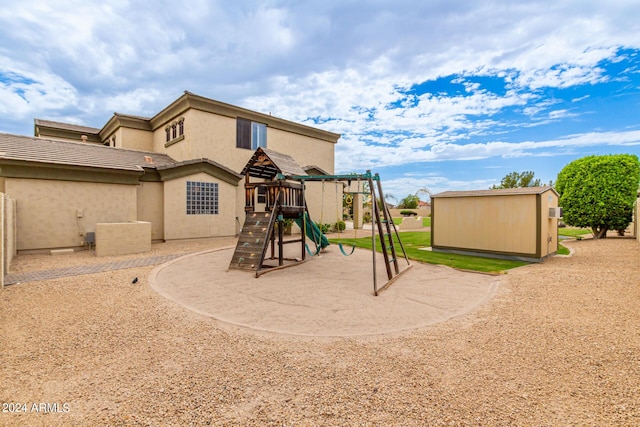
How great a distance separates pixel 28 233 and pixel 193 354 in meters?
12.3

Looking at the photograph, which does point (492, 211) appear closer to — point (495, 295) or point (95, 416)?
point (495, 295)

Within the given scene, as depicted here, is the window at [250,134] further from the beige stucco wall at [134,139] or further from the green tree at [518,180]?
the green tree at [518,180]

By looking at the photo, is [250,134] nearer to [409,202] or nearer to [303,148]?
[303,148]

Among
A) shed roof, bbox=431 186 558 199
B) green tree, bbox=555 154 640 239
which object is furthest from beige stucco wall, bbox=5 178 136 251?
green tree, bbox=555 154 640 239

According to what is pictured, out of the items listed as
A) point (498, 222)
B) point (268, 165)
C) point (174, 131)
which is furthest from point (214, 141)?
point (498, 222)

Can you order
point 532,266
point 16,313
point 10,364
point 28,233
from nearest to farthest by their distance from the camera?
point 10,364 → point 16,313 → point 532,266 → point 28,233

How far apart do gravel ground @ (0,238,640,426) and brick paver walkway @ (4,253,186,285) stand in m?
2.16

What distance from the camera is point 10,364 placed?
12.3 feet

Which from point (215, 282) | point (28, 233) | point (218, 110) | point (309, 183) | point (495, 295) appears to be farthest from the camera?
point (309, 183)

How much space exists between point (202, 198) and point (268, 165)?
24.7 ft

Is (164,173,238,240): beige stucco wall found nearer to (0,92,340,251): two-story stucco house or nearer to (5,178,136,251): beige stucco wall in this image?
(0,92,340,251): two-story stucco house

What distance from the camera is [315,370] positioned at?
141 inches

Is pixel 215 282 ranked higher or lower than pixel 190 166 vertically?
lower

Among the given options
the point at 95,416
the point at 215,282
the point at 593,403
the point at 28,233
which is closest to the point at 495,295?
the point at 593,403
